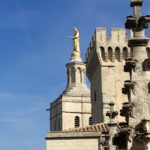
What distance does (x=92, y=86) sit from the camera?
56.8 metres

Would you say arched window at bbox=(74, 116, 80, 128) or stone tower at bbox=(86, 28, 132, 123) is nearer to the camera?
stone tower at bbox=(86, 28, 132, 123)

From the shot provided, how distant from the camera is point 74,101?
89.4 meters

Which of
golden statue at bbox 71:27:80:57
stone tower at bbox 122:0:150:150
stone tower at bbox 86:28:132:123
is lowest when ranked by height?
stone tower at bbox 122:0:150:150

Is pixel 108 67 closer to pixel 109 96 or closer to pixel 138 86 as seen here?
pixel 109 96

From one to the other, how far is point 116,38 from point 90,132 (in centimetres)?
1649

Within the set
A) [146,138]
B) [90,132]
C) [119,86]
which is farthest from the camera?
[119,86]

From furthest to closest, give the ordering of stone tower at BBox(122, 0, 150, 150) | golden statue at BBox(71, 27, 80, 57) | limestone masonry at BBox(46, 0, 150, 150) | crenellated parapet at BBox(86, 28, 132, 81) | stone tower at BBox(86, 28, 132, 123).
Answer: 1. golden statue at BBox(71, 27, 80, 57)
2. crenellated parapet at BBox(86, 28, 132, 81)
3. stone tower at BBox(86, 28, 132, 123)
4. limestone masonry at BBox(46, 0, 150, 150)
5. stone tower at BBox(122, 0, 150, 150)

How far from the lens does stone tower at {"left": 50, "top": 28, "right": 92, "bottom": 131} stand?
3442 inches

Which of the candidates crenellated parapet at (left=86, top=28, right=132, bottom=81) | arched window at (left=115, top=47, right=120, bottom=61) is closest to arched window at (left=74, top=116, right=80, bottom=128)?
crenellated parapet at (left=86, top=28, right=132, bottom=81)

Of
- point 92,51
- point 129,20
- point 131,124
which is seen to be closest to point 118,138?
point 131,124

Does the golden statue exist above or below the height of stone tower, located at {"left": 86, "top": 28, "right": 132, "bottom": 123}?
above

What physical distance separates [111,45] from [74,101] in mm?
37499

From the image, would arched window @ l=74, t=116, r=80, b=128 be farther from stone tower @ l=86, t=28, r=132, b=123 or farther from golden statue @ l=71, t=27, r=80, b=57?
stone tower @ l=86, t=28, r=132, b=123

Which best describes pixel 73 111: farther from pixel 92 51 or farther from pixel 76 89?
pixel 92 51
